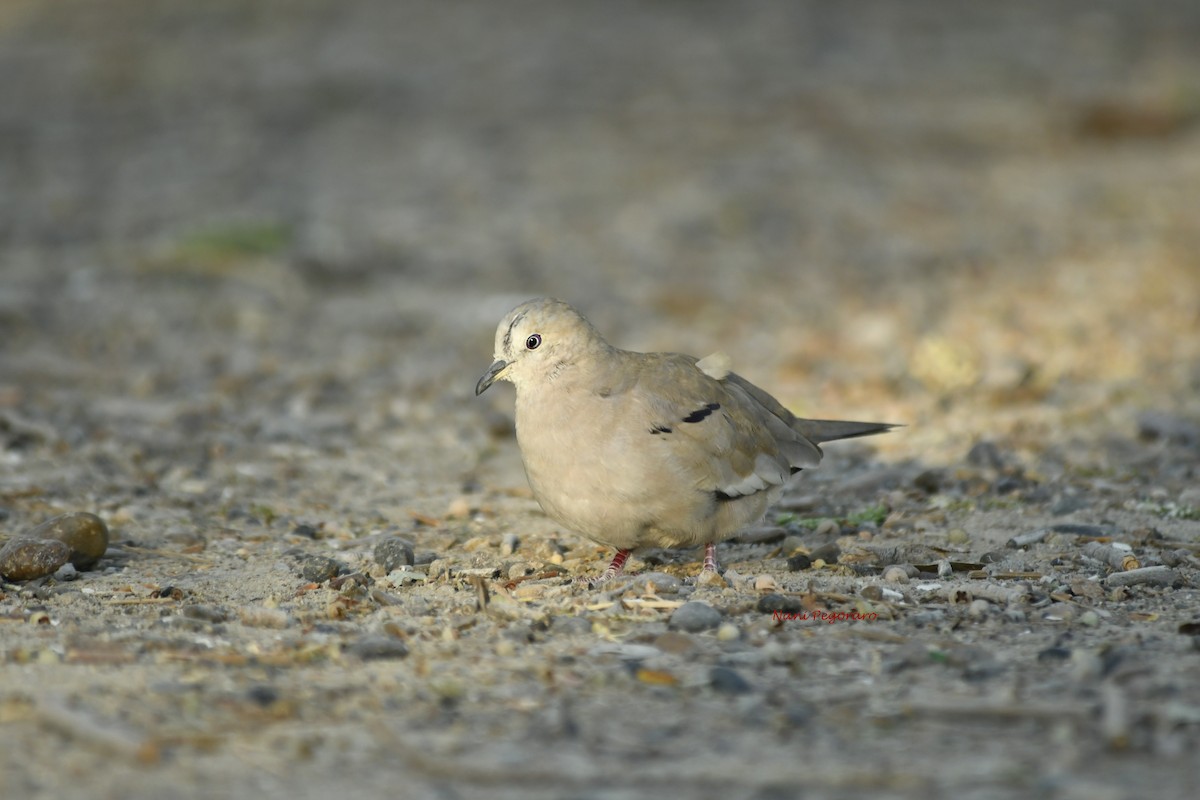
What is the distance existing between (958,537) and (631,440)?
58.1 inches

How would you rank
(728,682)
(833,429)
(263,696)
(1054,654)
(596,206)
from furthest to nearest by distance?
(596,206) → (833,429) → (1054,654) → (728,682) → (263,696)

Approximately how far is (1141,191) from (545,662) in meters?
9.77

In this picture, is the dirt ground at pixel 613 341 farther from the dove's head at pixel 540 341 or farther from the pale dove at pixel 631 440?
the dove's head at pixel 540 341

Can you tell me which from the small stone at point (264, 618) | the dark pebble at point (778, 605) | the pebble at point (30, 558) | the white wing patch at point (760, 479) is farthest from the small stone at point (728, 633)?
the pebble at point (30, 558)

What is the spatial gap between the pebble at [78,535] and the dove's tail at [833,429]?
2.70 meters

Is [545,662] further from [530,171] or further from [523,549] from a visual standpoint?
[530,171]

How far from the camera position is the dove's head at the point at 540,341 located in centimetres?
500

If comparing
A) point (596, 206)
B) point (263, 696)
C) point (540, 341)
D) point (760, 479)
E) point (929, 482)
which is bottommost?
point (263, 696)

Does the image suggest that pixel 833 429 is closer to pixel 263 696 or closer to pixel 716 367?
pixel 716 367

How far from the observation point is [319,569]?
4.86m

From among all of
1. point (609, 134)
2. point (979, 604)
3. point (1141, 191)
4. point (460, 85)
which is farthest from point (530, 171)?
point (979, 604)

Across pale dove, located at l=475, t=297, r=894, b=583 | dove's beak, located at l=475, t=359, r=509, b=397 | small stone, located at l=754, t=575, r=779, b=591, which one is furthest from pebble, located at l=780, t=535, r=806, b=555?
dove's beak, located at l=475, t=359, r=509, b=397

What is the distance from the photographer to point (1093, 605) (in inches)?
176

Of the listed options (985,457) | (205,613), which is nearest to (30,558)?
(205,613)
